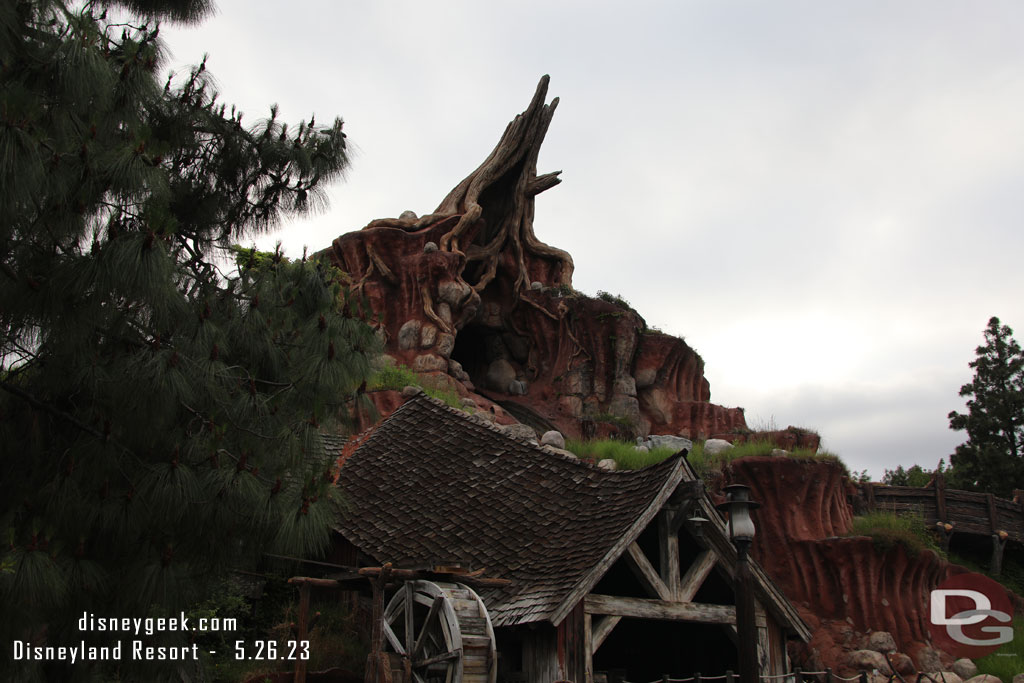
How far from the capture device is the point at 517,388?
1102 inches

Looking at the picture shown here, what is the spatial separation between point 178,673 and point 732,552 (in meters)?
6.62

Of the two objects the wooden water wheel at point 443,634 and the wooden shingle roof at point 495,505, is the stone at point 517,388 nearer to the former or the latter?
the wooden shingle roof at point 495,505

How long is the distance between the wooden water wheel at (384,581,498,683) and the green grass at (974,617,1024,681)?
1091 cm

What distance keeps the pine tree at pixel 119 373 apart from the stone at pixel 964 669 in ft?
43.4

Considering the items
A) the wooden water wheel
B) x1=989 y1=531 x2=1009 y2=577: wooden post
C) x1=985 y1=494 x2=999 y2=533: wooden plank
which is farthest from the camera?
x1=985 y1=494 x2=999 y2=533: wooden plank

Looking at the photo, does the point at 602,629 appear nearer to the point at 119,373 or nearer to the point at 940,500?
the point at 119,373

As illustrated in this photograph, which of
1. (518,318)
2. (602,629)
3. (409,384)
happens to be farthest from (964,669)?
(518,318)

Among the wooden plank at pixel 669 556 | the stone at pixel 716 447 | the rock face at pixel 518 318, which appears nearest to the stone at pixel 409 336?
the rock face at pixel 518 318

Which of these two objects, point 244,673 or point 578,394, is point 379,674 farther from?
point 578,394

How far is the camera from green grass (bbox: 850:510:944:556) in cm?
1577

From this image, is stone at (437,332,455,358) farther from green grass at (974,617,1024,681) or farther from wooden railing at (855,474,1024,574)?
green grass at (974,617,1024,681)

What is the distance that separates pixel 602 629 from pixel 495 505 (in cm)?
262

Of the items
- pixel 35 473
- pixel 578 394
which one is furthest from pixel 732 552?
pixel 578 394

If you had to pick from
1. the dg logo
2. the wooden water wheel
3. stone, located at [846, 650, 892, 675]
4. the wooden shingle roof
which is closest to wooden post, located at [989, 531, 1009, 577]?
the dg logo
